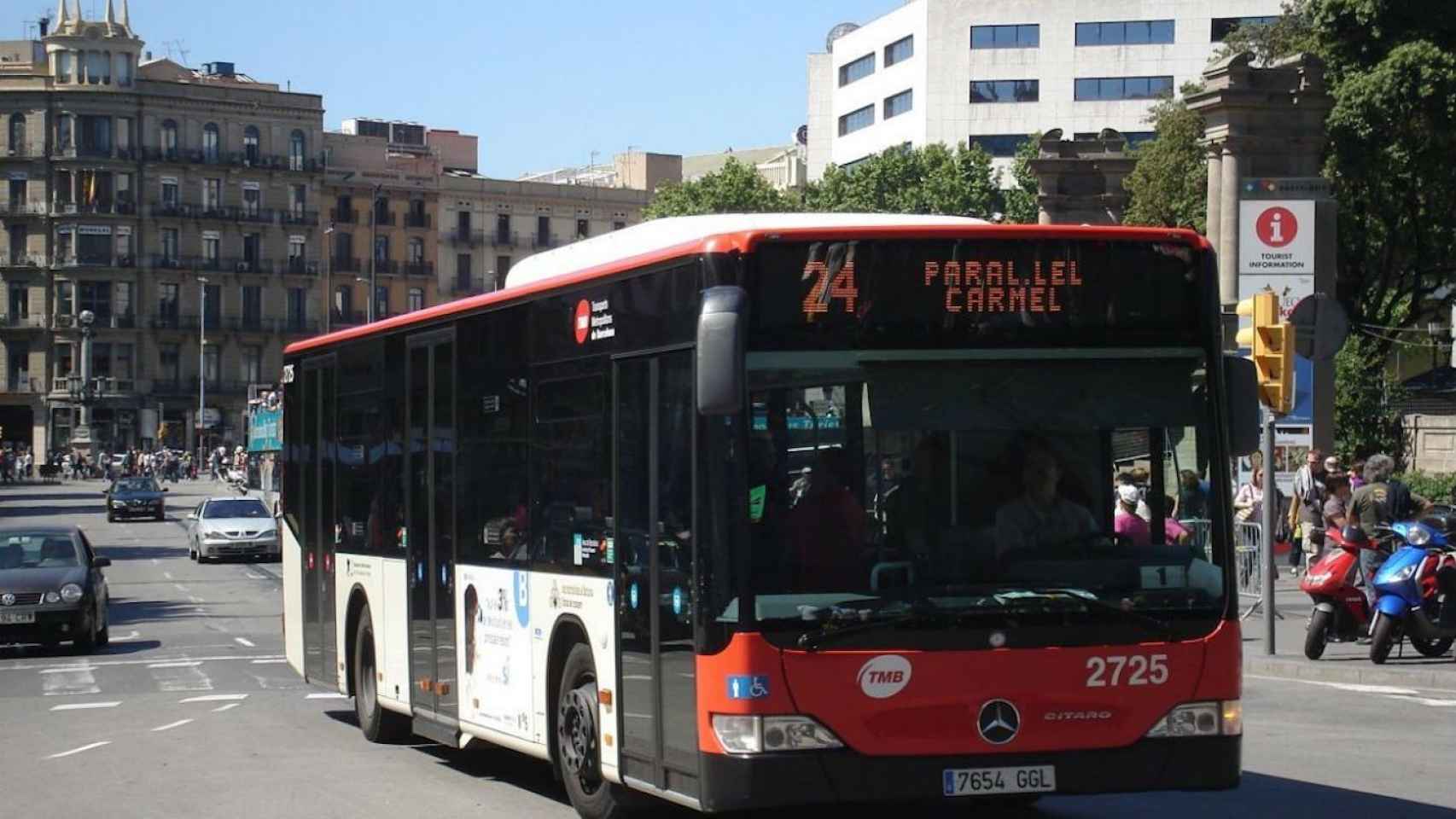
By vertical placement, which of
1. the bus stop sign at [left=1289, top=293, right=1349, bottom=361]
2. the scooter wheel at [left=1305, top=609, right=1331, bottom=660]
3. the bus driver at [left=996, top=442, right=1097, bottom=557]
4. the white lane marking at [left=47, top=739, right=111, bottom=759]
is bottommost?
the white lane marking at [left=47, top=739, right=111, bottom=759]

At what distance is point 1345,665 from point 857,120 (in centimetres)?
9297

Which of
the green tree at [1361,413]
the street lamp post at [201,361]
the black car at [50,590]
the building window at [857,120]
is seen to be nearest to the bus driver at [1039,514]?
the black car at [50,590]

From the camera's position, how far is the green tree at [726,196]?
9225 cm

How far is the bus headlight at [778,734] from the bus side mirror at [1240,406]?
7.12 feet

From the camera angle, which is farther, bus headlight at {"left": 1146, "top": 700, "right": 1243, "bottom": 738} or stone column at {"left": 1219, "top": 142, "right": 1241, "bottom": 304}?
stone column at {"left": 1219, "top": 142, "right": 1241, "bottom": 304}

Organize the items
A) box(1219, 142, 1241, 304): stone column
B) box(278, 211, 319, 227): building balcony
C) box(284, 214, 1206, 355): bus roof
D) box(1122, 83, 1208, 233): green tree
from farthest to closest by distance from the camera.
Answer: box(278, 211, 319, 227): building balcony → box(1122, 83, 1208, 233): green tree → box(1219, 142, 1241, 304): stone column → box(284, 214, 1206, 355): bus roof

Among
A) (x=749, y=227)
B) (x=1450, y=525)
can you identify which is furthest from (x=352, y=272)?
(x=749, y=227)

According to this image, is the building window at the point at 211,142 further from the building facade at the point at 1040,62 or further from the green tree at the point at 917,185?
the green tree at the point at 917,185

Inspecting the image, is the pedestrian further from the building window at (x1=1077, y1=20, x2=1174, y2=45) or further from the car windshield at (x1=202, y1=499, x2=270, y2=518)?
the building window at (x1=1077, y1=20, x2=1174, y2=45)

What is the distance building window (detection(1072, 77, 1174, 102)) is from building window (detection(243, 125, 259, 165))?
5046cm

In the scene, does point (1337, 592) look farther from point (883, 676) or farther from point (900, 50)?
point (900, 50)

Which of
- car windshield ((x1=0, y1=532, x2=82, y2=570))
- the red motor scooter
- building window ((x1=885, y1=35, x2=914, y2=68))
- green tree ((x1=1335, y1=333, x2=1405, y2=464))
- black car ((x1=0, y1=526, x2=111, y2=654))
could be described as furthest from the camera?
building window ((x1=885, y1=35, x2=914, y2=68))

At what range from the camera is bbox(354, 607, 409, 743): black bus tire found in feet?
48.3

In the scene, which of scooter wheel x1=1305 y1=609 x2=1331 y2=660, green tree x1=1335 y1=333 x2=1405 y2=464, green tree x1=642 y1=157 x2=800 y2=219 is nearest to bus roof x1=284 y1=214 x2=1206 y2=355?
scooter wheel x1=1305 y1=609 x2=1331 y2=660
